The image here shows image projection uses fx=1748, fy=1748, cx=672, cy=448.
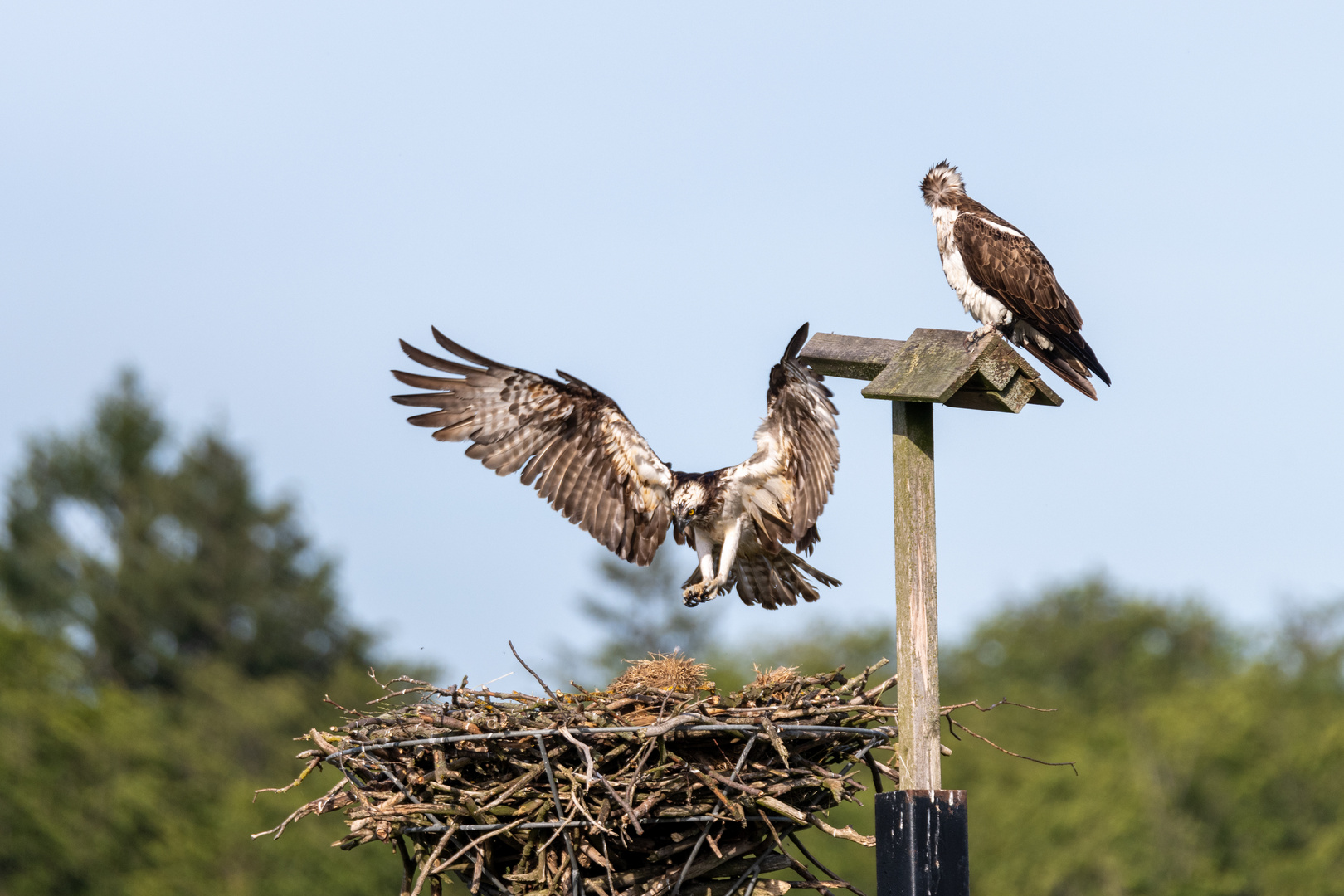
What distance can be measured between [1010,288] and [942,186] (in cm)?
147

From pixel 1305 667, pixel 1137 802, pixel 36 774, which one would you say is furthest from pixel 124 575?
pixel 1305 667

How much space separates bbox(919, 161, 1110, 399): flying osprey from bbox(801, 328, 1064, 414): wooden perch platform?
0.40m

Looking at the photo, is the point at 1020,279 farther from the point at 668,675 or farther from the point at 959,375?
the point at 668,675

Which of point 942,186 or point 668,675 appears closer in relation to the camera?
→ point 668,675

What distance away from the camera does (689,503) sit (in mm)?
8492

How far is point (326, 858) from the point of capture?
3800 cm

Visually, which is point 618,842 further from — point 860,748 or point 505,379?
point 505,379

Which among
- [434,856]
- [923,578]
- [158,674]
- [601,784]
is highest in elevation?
[158,674]

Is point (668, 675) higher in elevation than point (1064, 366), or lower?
lower

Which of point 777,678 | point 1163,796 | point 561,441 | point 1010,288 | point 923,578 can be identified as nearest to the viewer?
point 923,578

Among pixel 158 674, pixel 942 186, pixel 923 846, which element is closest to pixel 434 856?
pixel 923 846

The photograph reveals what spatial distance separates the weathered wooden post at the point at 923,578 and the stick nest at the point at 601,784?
32cm

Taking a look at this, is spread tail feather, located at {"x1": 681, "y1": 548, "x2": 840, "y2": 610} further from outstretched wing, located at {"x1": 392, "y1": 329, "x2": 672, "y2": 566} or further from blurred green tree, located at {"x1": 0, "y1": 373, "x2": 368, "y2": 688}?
blurred green tree, located at {"x1": 0, "y1": 373, "x2": 368, "y2": 688}

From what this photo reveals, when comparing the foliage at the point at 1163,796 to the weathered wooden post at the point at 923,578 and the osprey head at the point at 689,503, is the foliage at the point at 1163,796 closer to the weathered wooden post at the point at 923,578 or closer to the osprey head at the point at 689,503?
the osprey head at the point at 689,503
